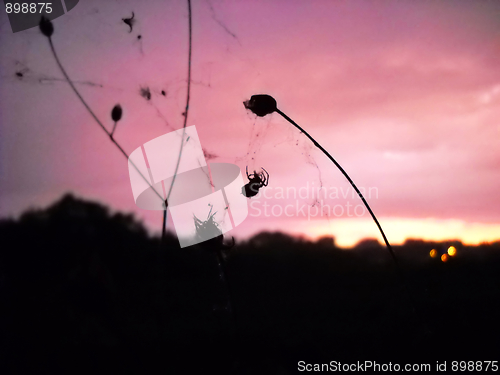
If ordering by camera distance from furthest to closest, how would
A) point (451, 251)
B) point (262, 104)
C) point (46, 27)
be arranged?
point (451, 251) < point (46, 27) < point (262, 104)

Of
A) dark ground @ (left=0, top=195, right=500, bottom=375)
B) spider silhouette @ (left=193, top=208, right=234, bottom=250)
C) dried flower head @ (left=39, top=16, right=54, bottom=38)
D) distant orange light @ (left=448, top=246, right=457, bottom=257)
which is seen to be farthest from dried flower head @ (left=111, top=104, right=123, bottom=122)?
distant orange light @ (left=448, top=246, right=457, bottom=257)

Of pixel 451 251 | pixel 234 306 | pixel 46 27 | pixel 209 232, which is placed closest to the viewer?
pixel 46 27

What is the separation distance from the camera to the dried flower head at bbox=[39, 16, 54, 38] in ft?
17.7

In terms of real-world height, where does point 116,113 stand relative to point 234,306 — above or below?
above

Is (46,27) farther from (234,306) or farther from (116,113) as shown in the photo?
(234,306)

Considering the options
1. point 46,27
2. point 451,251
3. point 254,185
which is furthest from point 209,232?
point 451,251

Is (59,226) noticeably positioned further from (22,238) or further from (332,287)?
(332,287)

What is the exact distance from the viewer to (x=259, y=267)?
11.2m

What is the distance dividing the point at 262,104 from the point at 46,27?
3.90 metres

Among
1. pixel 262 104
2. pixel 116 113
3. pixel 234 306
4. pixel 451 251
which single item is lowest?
pixel 234 306

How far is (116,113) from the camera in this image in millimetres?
5527

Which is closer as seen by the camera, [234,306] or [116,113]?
[116,113]

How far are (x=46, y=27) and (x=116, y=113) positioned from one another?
6.08 feet

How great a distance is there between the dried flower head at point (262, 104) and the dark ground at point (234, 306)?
271 centimetres
